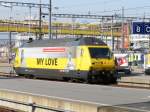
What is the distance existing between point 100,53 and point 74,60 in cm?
173

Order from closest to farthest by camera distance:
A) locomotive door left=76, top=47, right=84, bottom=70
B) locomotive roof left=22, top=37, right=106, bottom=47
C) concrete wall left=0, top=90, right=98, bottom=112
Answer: concrete wall left=0, top=90, right=98, bottom=112
locomotive door left=76, top=47, right=84, bottom=70
locomotive roof left=22, top=37, right=106, bottom=47

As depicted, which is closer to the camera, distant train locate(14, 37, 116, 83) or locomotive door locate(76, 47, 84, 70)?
distant train locate(14, 37, 116, 83)

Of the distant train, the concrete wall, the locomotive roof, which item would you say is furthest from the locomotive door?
the concrete wall

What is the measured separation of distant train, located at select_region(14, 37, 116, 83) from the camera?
32031 mm

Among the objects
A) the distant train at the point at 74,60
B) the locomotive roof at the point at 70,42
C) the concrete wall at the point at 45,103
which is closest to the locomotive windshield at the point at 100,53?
the distant train at the point at 74,60

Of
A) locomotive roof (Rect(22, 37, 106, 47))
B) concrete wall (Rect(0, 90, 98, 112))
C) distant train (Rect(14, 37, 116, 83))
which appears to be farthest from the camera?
locomotive roof (Rect(22, 37, 106, 47))

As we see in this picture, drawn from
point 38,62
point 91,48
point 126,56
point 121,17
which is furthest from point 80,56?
point 121,17

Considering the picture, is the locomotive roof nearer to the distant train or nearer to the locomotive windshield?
the distant train

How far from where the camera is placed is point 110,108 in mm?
12961

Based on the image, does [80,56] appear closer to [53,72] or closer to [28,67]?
[53,72]

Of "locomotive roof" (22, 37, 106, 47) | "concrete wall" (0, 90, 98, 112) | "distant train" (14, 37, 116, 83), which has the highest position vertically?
"locomotive roof" (22, 37, 106, 47)

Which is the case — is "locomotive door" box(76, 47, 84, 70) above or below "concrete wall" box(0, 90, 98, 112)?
above

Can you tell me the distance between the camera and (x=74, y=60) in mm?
32906

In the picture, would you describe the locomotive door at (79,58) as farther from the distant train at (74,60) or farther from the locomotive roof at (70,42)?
the locomotive roof at (70,42)
